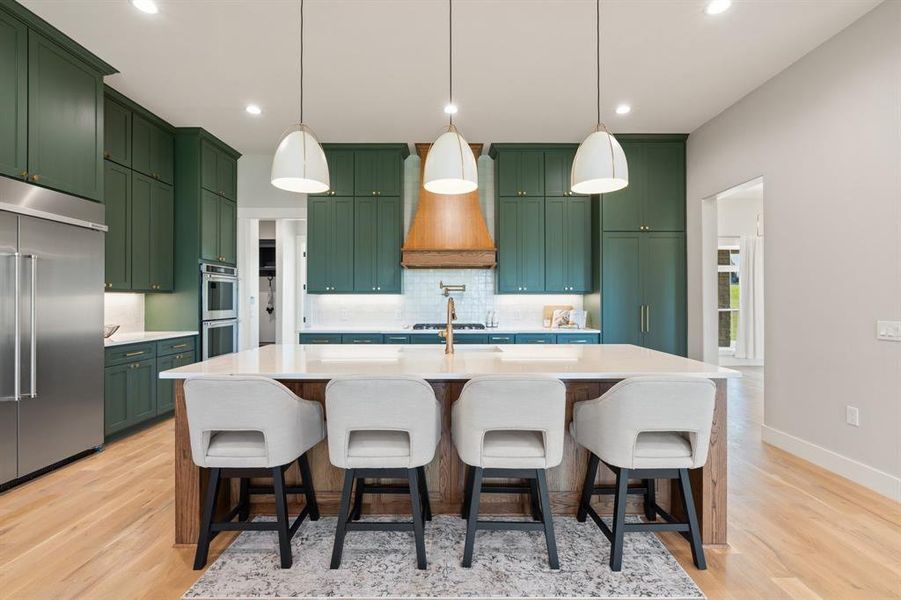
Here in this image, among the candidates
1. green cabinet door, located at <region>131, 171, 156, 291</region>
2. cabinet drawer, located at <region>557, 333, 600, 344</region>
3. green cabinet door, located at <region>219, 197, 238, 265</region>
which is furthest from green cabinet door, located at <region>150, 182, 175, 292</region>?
cabinet drawer, located at <region>557, 333, 600, 344</region>

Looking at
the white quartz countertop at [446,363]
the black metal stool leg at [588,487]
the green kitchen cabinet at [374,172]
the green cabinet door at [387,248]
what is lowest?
the black metal stool leg at [588,487]

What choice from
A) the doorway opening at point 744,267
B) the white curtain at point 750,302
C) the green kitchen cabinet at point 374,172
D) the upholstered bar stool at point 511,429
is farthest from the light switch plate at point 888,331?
the white curtain at point 750,302

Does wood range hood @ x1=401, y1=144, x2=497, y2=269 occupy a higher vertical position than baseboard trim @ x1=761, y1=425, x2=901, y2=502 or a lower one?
higher

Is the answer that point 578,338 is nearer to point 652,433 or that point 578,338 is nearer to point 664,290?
point 664,290

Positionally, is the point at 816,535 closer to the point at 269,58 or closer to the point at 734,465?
the point at 734,465

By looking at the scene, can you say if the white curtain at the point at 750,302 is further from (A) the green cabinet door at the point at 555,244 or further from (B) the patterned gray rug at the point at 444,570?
(B) the patterned gray rug at the point at 444,570

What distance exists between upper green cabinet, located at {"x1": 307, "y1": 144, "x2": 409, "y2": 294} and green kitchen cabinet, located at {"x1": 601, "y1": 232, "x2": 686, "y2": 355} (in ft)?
7.85

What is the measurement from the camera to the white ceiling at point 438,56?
291 centimetres

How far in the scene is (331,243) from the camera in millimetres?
5297

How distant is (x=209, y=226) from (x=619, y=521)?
493 centimetres

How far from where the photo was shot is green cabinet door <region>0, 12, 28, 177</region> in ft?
9.35

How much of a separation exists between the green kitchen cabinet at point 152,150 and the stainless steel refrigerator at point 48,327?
108cm

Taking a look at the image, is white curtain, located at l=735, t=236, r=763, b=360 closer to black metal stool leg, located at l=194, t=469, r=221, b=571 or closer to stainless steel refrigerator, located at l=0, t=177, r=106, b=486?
black metal stool leg, located at l=194, t=469, r=221, b=571

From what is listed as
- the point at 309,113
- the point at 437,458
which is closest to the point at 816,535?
the point at 437,458
